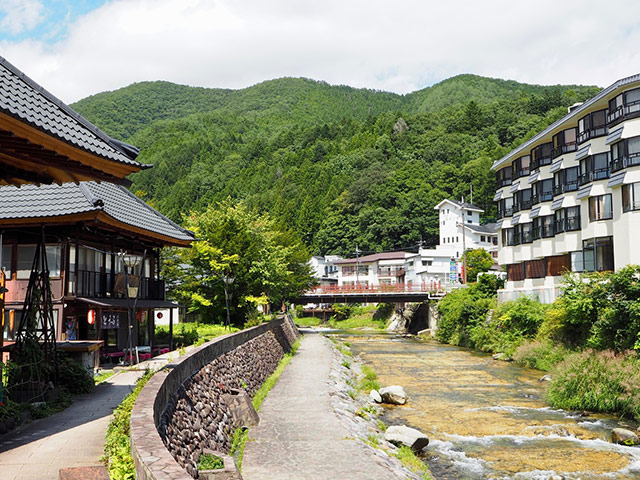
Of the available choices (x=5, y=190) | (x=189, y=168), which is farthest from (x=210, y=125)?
(x=5, y=190)

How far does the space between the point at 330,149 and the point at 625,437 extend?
127m

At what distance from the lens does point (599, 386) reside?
69.8 feet

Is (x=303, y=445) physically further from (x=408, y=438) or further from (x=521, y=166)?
(x=521, y=166)

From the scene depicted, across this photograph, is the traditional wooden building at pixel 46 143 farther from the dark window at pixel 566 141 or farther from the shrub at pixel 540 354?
the dark window at pixel 566 141

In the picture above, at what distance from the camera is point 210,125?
15975 cm

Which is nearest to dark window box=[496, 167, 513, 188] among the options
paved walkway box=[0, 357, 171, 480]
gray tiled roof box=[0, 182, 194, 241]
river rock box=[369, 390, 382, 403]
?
river rock box=[369, 390, 382, 403]

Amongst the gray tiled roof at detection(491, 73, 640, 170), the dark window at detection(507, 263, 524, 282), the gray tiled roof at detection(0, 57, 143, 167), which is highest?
the gray tiled roof at detection(491, 73, 640, 170)

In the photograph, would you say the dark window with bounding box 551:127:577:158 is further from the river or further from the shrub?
the river

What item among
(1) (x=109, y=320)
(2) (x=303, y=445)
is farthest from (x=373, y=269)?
(2) (x=303, y=445)

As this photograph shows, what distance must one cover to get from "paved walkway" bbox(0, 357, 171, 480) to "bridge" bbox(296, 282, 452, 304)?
51.8 meters

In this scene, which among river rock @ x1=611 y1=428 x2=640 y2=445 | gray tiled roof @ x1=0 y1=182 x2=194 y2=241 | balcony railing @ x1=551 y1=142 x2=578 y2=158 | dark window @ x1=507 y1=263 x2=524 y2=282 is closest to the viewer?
river rock @ x1=611 y1=428 x2=640 y2=445

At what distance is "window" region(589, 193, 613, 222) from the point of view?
3683 cm

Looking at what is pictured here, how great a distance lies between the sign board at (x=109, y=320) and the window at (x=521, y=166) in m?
36.5

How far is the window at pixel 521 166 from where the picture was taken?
5103 cm
